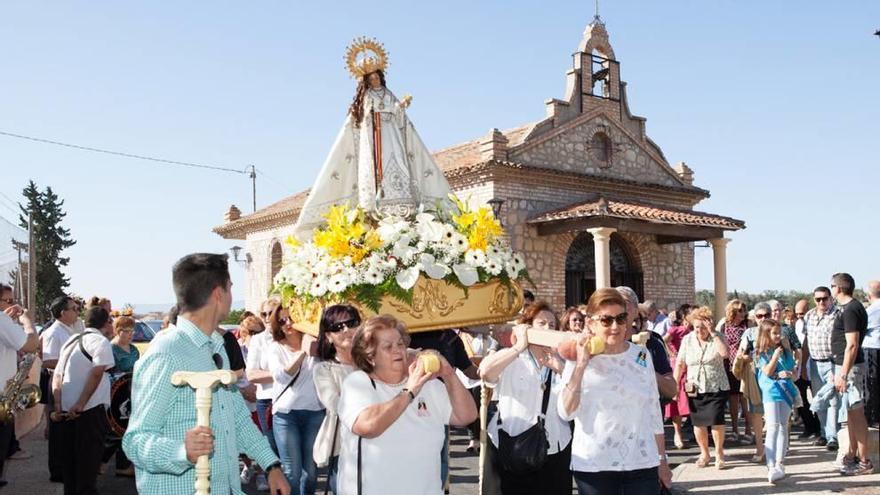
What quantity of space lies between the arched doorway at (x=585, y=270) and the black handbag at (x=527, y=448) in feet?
52.5

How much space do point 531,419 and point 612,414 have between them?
0.74 metres

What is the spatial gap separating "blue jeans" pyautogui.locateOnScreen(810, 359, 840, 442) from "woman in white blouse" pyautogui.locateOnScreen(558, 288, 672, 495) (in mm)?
5386

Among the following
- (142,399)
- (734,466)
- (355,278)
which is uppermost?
(355,278)

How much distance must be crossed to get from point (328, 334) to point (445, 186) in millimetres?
1449

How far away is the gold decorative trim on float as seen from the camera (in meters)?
4.49

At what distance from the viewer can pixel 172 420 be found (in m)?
3.17

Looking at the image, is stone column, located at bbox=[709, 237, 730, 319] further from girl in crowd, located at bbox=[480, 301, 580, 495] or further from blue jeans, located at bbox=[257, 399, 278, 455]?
girl in crowd, located at bbox=[480, 301, 580, 495]

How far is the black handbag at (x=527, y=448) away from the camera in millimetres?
4895

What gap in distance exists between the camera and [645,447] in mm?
4395

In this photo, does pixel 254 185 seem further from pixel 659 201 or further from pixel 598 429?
pixel 598 429

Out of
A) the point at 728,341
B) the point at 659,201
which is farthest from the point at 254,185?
the point at 728,341

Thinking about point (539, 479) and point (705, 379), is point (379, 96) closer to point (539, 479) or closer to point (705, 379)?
point (539, 479)

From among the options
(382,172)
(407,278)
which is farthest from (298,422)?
(407,278)

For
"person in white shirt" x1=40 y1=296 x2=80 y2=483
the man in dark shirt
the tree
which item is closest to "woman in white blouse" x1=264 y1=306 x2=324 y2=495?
"person in white shirt" x1=40 y1=296 x2=80 y2=483
